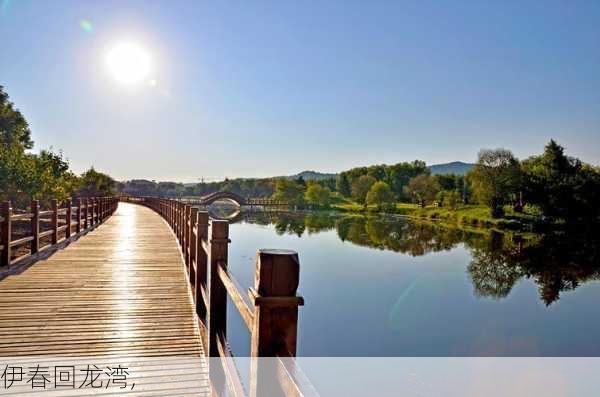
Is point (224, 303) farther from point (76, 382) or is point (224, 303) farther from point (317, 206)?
point (317, 206)

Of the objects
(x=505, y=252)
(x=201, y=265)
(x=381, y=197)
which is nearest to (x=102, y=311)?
(x=201, y=265)

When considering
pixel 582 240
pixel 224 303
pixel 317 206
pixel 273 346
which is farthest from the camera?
pixel 317 206

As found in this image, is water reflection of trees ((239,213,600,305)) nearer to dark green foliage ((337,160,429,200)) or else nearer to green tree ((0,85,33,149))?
green tree ((0,85,33,149))

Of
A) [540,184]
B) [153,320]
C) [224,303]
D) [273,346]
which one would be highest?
[540,184]

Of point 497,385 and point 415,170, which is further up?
point 415,170

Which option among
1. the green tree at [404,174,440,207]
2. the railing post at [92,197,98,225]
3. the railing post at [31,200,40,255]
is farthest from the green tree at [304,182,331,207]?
the railing post at [31,200,40,255]

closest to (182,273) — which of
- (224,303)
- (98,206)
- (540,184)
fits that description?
(224,303)

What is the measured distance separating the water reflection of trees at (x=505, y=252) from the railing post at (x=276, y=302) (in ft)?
61.5

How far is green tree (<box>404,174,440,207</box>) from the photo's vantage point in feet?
231

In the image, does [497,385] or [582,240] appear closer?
[497,385]

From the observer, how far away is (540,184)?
4356 centimetres

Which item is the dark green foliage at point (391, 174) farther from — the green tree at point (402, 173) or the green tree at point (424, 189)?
the green tree at point (424, 189)

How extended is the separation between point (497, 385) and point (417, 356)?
2.06m

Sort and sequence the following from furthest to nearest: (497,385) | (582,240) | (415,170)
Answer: (415,170), (582,240), (497,385)
